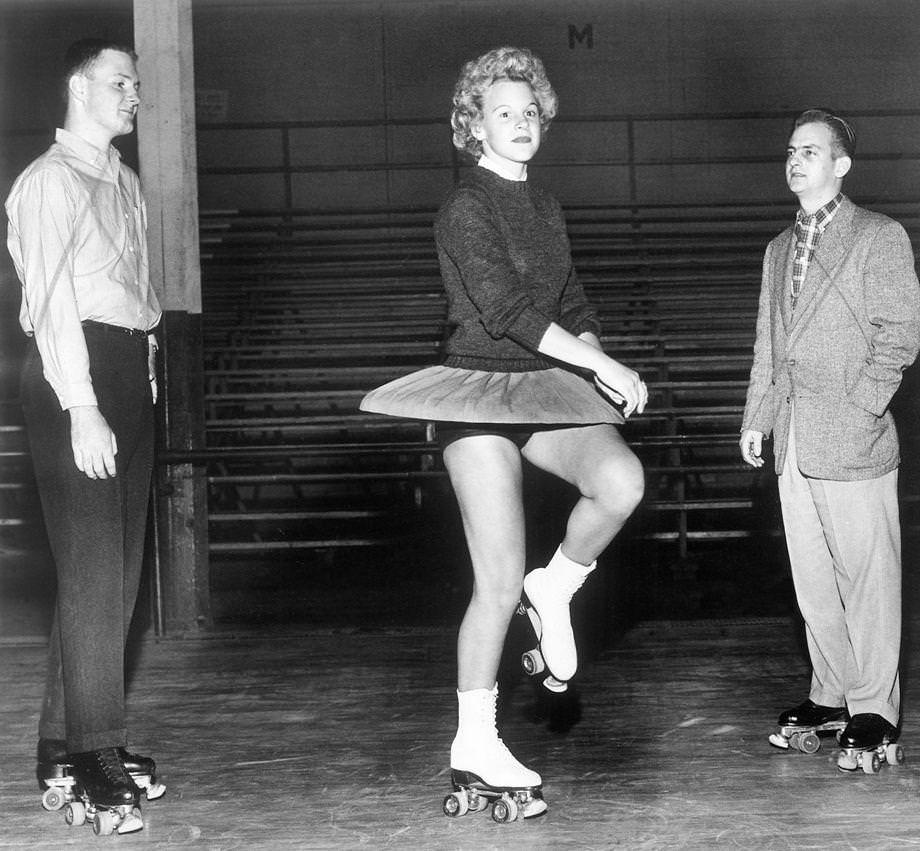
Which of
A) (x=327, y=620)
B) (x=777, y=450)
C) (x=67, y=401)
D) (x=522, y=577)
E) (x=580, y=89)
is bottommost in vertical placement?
(x=327, y=620)

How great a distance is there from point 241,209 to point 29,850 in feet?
30.2

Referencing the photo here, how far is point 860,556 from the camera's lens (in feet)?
10.3

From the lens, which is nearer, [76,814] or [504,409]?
[504,409]

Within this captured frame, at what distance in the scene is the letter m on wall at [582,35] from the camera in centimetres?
1170

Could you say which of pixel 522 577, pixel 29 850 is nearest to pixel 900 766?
pixel 522 577

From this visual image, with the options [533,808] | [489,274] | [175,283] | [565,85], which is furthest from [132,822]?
[565,85]

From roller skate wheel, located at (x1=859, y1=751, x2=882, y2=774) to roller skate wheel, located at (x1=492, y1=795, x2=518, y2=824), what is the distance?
2.89ft

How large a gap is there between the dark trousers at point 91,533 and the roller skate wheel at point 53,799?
7.5 inches

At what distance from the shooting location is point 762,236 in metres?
11.3

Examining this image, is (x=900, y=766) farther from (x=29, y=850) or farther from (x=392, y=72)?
(x=392, y=72)

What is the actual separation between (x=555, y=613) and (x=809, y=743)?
0.87 m

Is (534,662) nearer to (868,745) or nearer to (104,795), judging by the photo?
(868,745)

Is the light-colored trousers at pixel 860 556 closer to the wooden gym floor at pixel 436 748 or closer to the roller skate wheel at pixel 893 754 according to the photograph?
the roller skate wheel at pixel 893 754

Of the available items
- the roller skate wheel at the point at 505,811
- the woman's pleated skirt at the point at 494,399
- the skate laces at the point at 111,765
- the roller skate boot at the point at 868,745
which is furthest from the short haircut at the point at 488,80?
the roller skate boot at the point at 868,745
